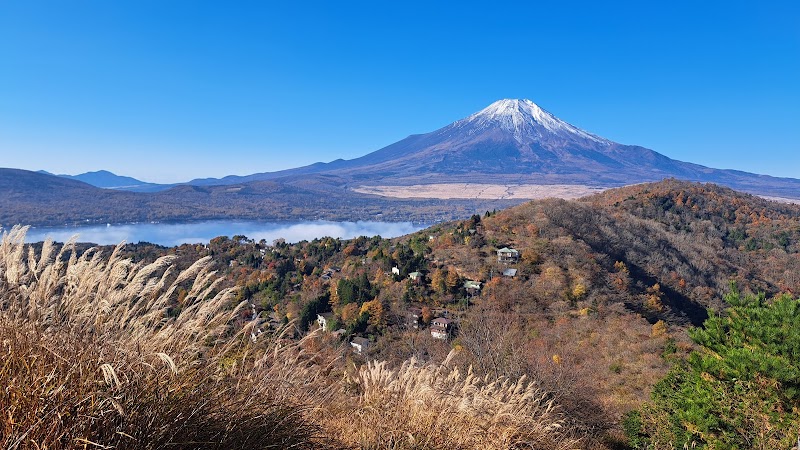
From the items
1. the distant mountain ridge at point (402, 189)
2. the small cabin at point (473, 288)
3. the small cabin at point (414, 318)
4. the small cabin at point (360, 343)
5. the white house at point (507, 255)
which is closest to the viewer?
the small cabin at point (360, 343)

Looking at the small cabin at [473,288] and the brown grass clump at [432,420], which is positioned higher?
the brown grass clump at [432,420]

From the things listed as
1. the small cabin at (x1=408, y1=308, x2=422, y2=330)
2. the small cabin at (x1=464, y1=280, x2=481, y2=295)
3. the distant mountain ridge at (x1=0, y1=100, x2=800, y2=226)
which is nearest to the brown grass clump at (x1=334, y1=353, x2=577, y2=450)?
the small cabin at (x1=408, y1=308, x2=422, y2=330)

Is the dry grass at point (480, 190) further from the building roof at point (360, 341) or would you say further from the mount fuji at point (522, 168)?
the building roof at point (360, 341)

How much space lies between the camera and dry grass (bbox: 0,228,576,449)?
4.59ft

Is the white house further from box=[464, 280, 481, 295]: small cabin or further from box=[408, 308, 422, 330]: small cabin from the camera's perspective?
box=[408, 308, 422, 330]: small cabin

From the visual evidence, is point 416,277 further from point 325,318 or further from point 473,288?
point 325,318

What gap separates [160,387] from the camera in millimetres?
1646

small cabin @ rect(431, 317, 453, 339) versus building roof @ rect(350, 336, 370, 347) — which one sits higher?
small cabin @ rect(431, 317, 453, 339)

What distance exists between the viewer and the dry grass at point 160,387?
140 centimetres

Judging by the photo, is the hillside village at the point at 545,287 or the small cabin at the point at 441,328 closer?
the hillside village at the point at 545,287

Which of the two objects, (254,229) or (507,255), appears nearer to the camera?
(507,255)

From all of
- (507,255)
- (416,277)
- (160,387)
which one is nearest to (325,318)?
(416,277)

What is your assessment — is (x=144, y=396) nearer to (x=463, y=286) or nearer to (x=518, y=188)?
(x=463, y=286)

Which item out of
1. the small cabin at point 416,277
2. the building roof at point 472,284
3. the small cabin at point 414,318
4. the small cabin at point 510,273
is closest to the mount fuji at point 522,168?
the small cabin at point 510,273
